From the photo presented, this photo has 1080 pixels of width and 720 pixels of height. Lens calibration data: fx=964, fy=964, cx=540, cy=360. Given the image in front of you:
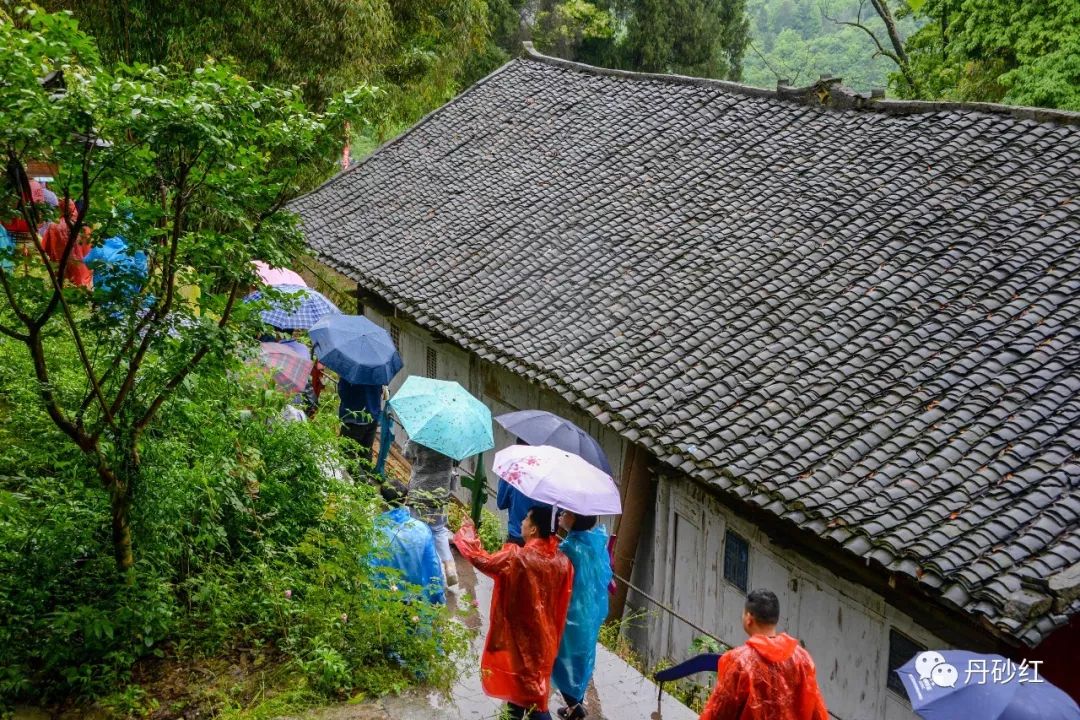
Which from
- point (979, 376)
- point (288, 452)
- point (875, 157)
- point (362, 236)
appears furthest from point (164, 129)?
point (362, 236)

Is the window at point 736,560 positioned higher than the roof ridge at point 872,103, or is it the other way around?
the roof ridge at point 872,103

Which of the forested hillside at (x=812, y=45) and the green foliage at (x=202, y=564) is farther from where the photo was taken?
the forested hillside at (x=812, y=45)

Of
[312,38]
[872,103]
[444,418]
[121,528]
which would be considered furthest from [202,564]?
[312,38]

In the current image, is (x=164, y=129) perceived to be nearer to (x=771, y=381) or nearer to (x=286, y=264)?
(x=286, y=264)

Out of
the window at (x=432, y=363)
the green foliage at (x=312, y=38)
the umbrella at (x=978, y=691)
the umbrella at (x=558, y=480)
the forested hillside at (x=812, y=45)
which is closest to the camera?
the umbrella at (x=978, y=691)

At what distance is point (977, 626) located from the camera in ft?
21.5

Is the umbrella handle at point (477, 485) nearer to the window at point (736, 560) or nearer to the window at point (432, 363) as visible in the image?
the window at point (736, 560)

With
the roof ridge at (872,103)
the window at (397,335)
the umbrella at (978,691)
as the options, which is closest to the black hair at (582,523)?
the umbrella at (978,691)

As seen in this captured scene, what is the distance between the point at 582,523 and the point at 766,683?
1.62 metres

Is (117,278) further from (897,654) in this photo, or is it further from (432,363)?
(432,363)

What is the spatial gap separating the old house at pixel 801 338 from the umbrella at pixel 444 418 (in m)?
2.08

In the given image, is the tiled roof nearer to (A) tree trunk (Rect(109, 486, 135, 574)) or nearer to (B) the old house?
(B) the old house

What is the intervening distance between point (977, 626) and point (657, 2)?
2950 cm

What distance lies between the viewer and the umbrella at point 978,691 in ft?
14.5
